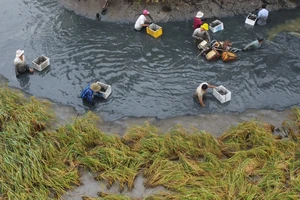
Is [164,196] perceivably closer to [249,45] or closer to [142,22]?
[249,45]

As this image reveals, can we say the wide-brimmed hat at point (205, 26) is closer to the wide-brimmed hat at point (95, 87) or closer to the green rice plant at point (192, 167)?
the wide-brimmed hat at point (95, 87)

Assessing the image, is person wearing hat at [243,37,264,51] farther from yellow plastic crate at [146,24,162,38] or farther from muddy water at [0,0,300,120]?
yellow plastic crate at [146,24,162,38]

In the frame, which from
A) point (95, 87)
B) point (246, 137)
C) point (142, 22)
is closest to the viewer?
point (246, 137)

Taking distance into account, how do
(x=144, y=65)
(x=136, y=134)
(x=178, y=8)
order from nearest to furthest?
1. (x=136, y=134)
2. (x=144, y=65)
3. (x=178, y=8)

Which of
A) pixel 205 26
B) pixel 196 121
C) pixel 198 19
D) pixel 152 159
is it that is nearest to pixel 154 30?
pixel 198 19

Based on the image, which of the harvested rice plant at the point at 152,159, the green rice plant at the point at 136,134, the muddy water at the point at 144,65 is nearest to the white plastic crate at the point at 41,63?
the muddy water at the point at 144,65

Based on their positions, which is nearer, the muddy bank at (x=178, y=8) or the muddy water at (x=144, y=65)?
the muddy water at (x=144, y=65)

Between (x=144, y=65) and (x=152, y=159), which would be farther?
(x=144, y=65)
